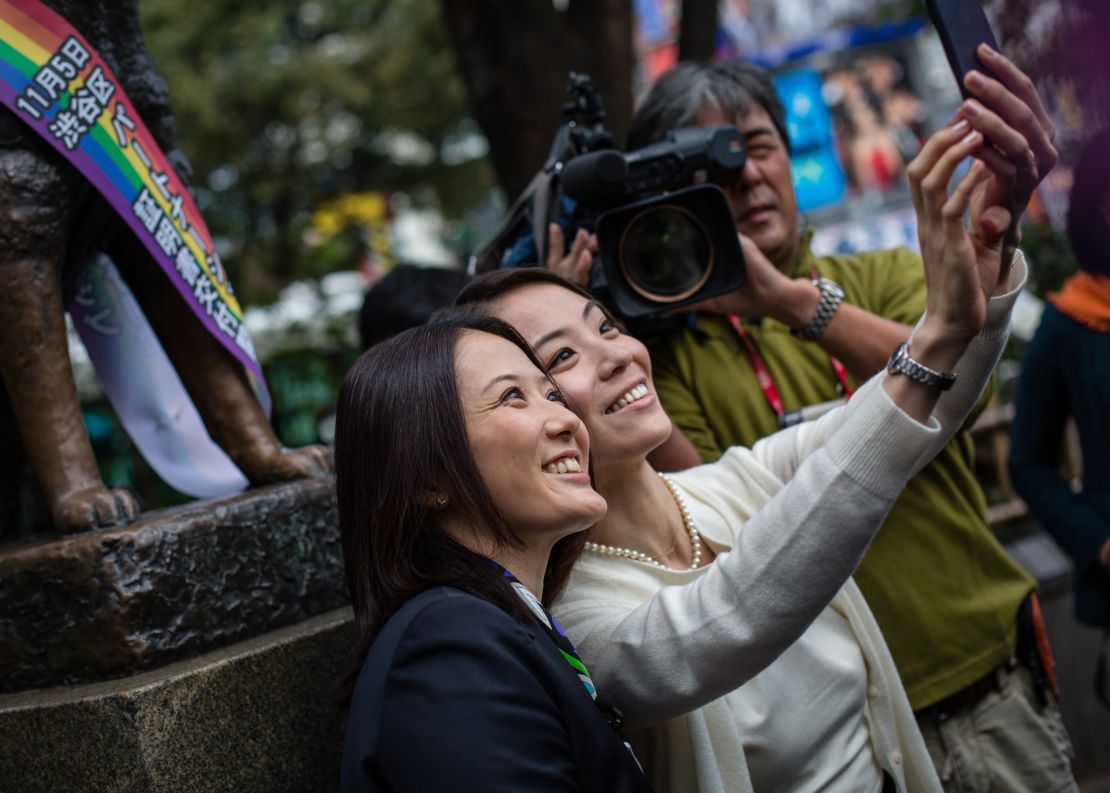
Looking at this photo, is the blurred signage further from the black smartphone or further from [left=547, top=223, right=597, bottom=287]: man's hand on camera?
the black smartphone

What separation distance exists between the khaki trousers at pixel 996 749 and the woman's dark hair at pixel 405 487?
1118 mm

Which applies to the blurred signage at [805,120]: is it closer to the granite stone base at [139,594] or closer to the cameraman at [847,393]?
the cameraman at [847,393]

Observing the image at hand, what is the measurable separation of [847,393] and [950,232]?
0.85 meters

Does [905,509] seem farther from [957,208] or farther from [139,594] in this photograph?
[139,594]

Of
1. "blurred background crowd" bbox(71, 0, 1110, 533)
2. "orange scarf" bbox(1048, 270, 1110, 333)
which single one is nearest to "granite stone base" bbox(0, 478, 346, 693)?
"orange scarf" bbox(1048, 270, 1110, 333)

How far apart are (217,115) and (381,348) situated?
13736mm

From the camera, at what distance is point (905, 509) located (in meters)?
2.36

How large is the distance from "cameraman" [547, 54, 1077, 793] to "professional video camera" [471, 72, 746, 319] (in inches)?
2.5

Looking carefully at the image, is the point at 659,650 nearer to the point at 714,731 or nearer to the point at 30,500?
the point at 714,731

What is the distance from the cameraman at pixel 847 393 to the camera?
2268 mm

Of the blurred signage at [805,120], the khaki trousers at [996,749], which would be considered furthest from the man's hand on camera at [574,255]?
the blurred signage at [805,120]

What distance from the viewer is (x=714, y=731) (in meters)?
1.80

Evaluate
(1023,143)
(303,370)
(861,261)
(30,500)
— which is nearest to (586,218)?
(861,261)

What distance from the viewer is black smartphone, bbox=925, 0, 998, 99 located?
5.26ft
